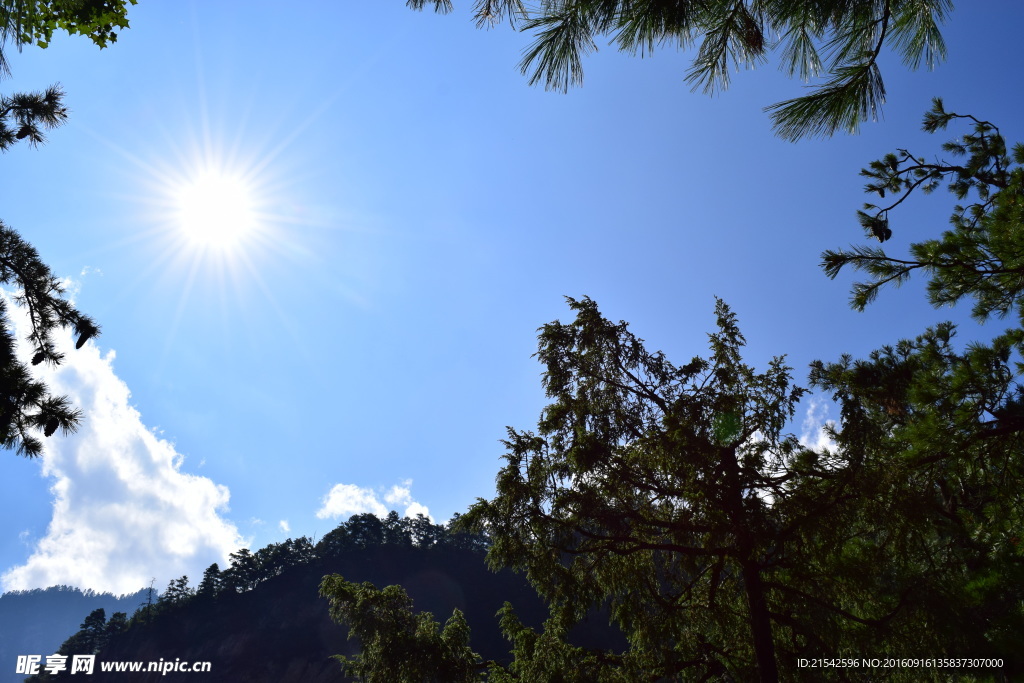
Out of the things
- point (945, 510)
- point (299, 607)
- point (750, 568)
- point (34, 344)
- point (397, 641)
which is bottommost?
point (299, 607)

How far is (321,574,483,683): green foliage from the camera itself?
10.3 meters

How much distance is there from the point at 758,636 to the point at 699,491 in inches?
95.3

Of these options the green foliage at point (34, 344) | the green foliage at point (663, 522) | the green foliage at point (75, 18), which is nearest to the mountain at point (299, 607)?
the green foliage at point (663, 522)

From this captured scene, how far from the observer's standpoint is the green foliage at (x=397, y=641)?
10.3 m

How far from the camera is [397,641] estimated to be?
420 inches

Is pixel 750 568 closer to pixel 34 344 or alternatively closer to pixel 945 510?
pixel 945 510

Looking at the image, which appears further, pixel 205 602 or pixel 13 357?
pixel 205 602

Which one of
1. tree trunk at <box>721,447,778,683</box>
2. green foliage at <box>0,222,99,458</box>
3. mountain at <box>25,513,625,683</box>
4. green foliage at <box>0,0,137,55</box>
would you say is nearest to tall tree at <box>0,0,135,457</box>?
green foliage at <box>0,222,99,458</box>

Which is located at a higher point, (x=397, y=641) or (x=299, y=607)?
(x=397, y=641)

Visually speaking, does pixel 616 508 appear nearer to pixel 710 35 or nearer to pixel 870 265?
pixel 870 265

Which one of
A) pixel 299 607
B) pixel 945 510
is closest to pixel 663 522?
pixel 945 510

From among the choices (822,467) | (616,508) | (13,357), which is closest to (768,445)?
(822,467)

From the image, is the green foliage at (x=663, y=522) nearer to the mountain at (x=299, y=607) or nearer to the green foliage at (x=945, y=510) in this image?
the green foliage at (x=945, y=510)

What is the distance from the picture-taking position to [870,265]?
19.1 ft
